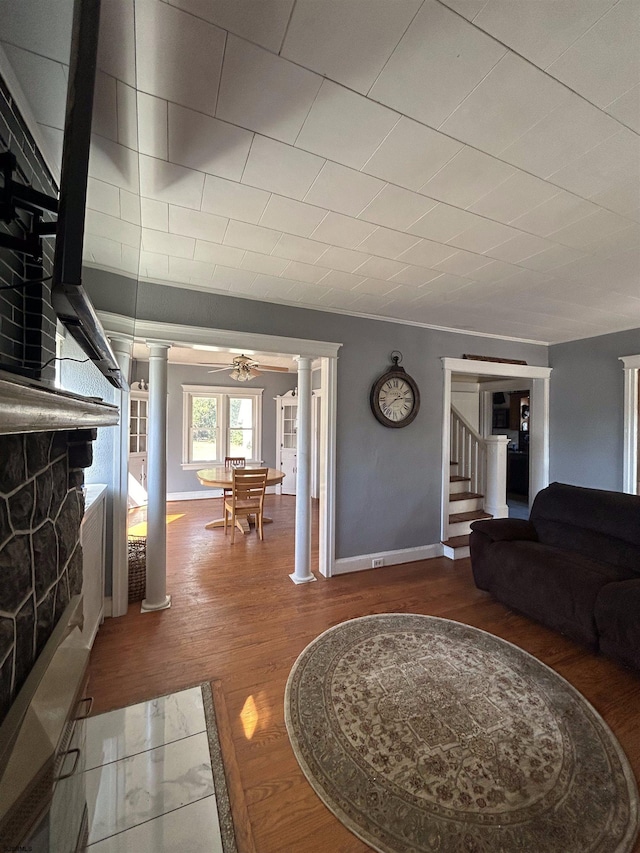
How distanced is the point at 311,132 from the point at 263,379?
569 centimetres

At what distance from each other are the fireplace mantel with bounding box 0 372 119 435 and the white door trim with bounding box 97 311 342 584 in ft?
6.24

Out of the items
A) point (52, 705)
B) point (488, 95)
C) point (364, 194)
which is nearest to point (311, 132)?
point (364, 194)

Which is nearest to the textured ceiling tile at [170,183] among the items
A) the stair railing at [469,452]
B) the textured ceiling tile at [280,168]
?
the textured ceiling tile at [280,168]

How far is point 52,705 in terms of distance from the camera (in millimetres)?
936

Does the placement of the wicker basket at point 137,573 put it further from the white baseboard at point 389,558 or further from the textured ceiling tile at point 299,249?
the textured ceiling tile at point 299,249

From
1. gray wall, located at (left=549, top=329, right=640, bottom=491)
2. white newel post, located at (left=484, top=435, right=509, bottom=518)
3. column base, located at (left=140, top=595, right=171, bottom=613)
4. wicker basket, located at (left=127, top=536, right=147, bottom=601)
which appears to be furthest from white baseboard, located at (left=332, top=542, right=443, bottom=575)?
gray wall, located at (left=549, top=329, right=640, bottom=491)

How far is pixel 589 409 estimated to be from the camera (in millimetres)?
4020

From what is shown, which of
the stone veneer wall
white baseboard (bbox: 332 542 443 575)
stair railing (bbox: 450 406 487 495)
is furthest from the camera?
stair railing (bbox: 450 406 487 495)

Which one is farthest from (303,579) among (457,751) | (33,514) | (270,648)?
(33,514)

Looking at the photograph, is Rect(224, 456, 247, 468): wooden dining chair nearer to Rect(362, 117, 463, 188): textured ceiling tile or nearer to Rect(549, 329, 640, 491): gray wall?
Rect(549, 329, 640, 491): gray wall

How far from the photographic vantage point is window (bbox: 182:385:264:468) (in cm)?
631

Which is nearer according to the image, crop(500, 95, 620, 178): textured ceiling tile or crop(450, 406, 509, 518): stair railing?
crop(500, 95, 620, 178): textured ceiling tile

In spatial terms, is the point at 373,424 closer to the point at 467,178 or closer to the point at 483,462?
the point at 483,462

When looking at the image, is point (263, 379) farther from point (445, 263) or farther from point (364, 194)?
point (364, 194)
